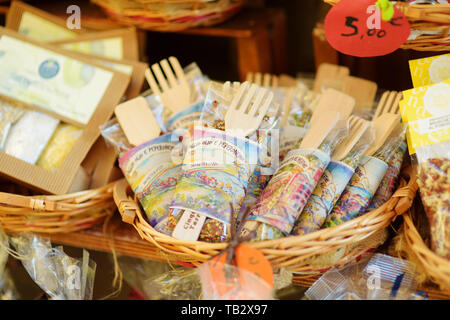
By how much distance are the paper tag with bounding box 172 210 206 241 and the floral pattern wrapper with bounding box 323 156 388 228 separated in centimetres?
26

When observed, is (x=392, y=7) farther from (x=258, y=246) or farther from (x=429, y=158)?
(x=258, y=246)

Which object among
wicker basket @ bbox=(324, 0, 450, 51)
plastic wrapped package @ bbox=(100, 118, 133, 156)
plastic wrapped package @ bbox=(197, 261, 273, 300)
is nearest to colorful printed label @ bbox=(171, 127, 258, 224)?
plastic wrapped package @ bbox=(197, 261, 273, 300)

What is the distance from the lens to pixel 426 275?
799 millimetres

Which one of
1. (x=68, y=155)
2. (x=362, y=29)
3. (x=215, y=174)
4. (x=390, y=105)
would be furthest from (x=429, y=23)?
(x=68, y=155)

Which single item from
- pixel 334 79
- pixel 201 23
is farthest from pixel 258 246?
pixel 201 23

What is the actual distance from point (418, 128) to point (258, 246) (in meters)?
0.40

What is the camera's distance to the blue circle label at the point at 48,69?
1.17 meters

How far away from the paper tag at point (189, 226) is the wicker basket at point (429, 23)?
50 centimetres

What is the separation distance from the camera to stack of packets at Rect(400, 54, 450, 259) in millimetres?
758

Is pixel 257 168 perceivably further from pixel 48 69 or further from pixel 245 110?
pixel 48 69

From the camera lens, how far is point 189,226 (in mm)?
816

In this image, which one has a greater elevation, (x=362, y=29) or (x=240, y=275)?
(x=362, y=29)

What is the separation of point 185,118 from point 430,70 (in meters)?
0.57

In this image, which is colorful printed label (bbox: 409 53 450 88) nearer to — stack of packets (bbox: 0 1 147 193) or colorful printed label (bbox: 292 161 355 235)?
colorful printed label (bbox: 292 161 355 235)
